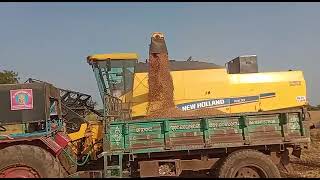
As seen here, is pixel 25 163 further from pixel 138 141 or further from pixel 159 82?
pixel 159 82

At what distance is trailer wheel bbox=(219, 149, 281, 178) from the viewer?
24.4ft

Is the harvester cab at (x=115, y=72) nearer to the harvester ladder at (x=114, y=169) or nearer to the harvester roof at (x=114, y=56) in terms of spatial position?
the harvester roof at (x=114, y=56)

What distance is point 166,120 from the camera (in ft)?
25.0

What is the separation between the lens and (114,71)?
32.7 feet

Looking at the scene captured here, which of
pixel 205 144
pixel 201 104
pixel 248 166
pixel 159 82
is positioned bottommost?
pixel 248 166

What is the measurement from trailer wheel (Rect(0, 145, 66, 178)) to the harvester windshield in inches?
121

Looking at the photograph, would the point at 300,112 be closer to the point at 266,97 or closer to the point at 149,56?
the point at 266,97

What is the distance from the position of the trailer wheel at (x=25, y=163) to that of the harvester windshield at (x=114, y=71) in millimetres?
3061

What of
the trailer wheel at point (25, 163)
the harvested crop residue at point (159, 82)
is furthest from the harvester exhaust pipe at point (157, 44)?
the trailer wheel at point (25, 163)

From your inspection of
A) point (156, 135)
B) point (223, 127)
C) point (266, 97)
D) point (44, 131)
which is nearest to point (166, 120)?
point (156, 135)

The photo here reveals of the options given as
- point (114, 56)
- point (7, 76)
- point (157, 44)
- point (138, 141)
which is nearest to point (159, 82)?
point (157, 44)

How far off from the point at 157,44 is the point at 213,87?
160cm

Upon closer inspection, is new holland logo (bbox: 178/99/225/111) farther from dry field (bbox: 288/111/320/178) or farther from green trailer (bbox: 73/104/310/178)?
dry field (bbox: 288/111/320/178)

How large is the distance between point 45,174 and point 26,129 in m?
1.00
